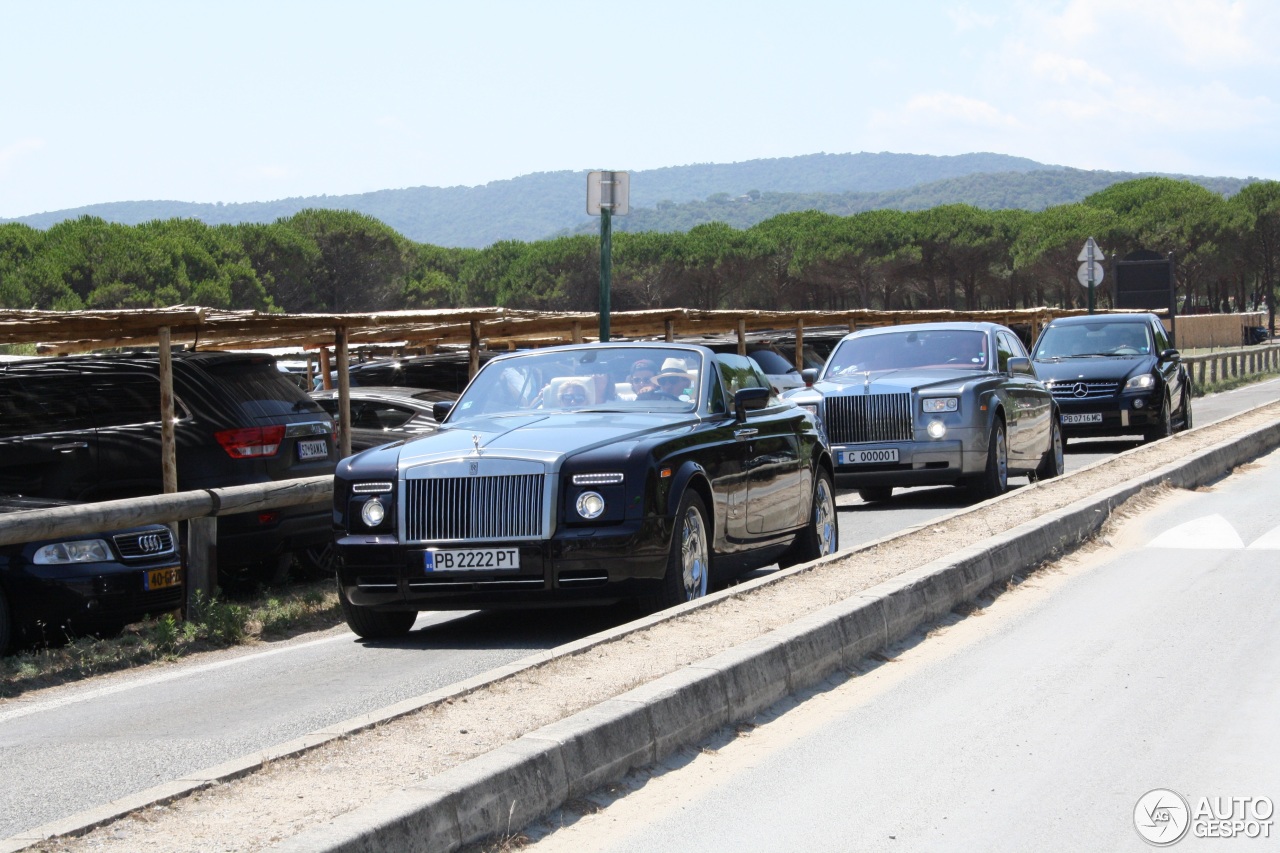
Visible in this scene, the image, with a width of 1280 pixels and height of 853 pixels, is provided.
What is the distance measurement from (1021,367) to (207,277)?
308 feet

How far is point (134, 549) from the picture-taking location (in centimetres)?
958

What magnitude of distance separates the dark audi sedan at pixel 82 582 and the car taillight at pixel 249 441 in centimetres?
181

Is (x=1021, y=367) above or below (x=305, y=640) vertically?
above

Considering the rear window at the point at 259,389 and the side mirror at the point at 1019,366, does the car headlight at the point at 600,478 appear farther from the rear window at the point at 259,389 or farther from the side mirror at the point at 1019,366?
the side mirror at the point at 1019,366

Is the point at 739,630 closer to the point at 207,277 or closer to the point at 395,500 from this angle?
the point at 395,500

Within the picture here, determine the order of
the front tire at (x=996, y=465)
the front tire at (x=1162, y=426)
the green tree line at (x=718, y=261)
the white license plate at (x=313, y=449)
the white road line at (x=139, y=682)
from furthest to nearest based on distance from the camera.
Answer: the green tree line at (x=718, y=261)
the front tire at (x=1162, y=426)
the front tire at (x=996, y=465)
the white license plate at (x=313, y=449)
the white road line at (x=139, y=682)

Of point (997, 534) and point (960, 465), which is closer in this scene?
point (997, 534)

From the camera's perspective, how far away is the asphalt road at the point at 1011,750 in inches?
196

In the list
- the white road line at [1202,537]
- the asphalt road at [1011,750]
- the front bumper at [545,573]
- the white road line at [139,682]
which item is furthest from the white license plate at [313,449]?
the white road line at [1202,537]

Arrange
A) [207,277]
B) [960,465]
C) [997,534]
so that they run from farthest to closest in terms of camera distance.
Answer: [207,277], [960,465], [997,534]

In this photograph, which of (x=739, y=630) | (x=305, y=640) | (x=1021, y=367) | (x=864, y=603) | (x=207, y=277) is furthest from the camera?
(x=207, y=277)

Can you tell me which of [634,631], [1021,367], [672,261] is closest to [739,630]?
[634,631]

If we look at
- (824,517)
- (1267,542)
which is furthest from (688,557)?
(1267,542)

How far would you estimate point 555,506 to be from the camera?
27.5ft
